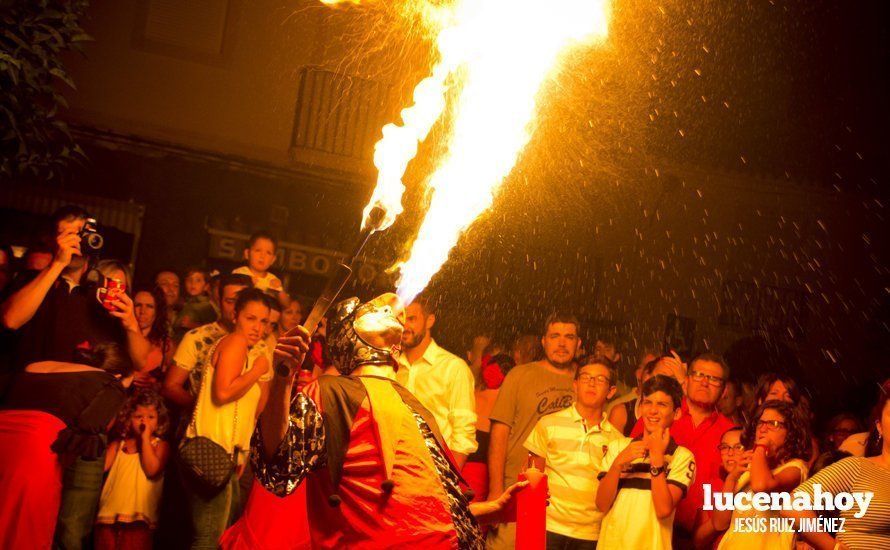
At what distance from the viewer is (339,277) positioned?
12.1 feet

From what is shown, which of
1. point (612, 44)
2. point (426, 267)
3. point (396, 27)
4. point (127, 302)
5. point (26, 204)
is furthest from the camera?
point (396, 27)

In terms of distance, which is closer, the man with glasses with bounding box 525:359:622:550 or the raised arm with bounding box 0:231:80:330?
the raised arm with bounding box 0:231:80:330

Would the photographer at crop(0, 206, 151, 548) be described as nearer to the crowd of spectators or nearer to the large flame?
the crowd of spectators

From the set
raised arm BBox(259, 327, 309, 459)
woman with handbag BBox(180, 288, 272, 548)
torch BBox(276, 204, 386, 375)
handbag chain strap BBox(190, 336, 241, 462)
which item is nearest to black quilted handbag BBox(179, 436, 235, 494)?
woman with handbag BBox(180, 288, 272, 548)

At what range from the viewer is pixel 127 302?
6086 mm

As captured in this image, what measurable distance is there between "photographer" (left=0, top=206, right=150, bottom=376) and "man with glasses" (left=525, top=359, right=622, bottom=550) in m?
2.78

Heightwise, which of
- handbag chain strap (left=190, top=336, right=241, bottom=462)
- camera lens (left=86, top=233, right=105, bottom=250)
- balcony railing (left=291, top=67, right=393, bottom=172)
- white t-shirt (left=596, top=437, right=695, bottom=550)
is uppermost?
balcony railing (left=291, top=67, right=393, bottom=172)

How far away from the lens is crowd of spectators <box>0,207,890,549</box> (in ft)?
18.5

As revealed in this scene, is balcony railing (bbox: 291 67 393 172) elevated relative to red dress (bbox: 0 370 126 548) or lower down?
elevated

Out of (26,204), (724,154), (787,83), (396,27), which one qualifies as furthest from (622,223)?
(26,204)

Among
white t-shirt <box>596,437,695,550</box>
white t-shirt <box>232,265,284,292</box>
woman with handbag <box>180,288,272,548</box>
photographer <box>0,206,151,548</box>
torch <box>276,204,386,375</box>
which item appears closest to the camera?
torch <box>276,204,386,375</box>

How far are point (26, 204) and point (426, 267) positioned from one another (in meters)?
10.2

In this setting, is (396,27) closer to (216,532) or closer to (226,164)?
(226,164)

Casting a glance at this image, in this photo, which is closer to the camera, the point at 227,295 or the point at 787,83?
the point at 227,295
